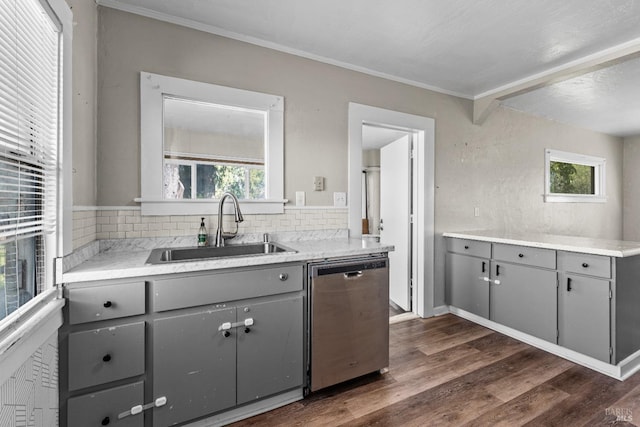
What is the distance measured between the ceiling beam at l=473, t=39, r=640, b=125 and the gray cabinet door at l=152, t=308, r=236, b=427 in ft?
10.6

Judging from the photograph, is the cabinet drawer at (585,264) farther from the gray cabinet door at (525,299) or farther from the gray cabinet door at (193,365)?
the gray cabinet door at (193,365)

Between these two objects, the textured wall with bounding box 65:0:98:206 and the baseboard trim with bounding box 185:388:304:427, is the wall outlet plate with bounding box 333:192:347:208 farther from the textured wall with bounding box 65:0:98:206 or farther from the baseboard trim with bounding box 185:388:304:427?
the textured wall with bounding box 65:0:98:206

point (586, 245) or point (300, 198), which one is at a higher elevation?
point (300, 198)

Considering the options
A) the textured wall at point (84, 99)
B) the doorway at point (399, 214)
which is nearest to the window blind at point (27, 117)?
the textured wall at point (84, 99)

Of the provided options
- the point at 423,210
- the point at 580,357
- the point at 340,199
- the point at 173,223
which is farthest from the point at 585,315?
the point at 173,223

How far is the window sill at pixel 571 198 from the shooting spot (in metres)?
4.11

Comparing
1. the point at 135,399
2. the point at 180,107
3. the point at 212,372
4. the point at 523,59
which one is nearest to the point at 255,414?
the point at 212,372

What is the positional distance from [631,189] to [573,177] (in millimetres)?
1729

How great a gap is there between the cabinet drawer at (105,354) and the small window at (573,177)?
4.80 m

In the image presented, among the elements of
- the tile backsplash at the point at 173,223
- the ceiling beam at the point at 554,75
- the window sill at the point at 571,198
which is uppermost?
the ceiling beam at the point at 554,75

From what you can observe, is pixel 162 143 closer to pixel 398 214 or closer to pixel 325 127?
pixel 325 127

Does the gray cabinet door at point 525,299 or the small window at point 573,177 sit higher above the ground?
the small window at point 573,177

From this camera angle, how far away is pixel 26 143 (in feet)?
3.44

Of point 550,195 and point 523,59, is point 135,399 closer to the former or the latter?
point 523,59
